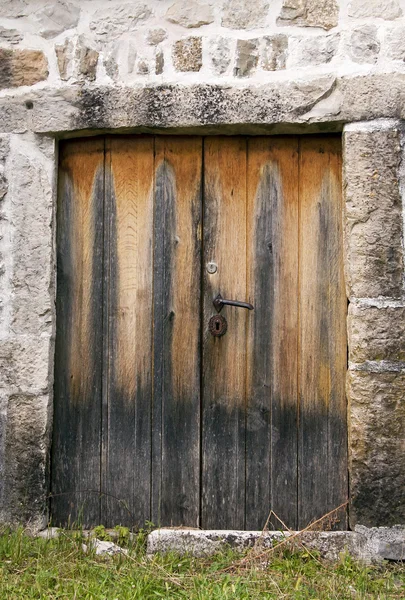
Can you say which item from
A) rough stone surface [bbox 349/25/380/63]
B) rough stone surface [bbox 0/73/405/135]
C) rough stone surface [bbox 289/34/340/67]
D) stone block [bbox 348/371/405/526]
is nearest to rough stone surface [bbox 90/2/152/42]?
rough stone surface [bbox 0/73/405/135]

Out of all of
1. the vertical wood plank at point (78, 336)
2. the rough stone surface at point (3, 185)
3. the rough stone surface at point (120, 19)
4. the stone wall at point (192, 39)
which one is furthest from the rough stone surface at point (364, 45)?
the rough stone surface at point (3, 185)

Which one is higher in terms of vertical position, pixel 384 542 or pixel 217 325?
pixel 217 325

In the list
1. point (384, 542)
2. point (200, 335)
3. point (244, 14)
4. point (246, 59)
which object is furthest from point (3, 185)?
point (384, 542)

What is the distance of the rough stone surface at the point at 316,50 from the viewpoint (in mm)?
2932

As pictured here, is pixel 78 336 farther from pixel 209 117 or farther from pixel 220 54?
pixel 220 54

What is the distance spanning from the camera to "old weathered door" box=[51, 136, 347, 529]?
3.04 meters

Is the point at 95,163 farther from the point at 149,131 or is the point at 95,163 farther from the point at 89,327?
the point at 89,327

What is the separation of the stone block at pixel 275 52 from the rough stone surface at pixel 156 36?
48cm

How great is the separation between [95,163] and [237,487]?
1.72 m

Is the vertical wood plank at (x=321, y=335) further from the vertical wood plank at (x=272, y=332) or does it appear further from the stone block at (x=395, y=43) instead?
the stone block at (x=395, y=43)

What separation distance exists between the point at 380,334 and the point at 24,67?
208cm

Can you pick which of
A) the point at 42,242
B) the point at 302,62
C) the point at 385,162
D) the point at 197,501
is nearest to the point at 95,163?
the point at 42,242

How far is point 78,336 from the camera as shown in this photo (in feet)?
10.3

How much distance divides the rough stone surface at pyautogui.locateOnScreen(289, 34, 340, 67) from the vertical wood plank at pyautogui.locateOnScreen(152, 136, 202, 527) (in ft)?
1.99
